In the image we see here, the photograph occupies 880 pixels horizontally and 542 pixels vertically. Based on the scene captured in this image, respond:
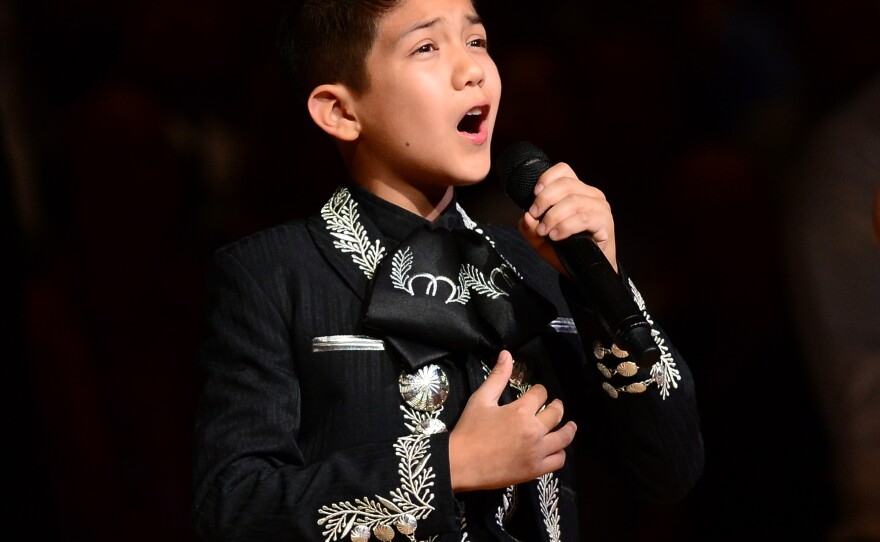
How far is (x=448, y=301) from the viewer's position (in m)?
1.11

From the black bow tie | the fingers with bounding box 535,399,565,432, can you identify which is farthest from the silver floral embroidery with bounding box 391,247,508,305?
the fingers with bounding box 535,399,565,432

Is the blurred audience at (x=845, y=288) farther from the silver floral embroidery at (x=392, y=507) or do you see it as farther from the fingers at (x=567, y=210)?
the silver floral embroidery at (x=392, y=507)

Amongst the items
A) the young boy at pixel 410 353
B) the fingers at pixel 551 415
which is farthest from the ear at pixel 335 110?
the fingers at pixel 551 415

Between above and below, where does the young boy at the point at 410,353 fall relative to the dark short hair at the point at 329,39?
below

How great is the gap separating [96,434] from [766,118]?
1.28m

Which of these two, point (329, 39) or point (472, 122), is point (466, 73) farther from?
point (329, 39)

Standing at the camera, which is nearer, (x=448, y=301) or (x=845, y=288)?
(x=448, y=301)

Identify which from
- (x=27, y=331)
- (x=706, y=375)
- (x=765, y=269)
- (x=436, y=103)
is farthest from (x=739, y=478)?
(x=27, y=331)

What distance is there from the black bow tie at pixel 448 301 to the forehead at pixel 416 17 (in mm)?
178

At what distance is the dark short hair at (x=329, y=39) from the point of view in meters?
1.17

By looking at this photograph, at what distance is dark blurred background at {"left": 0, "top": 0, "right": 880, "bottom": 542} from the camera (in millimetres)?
1821

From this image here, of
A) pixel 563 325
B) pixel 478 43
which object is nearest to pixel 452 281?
pixel 563 325

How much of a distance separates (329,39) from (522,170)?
0.24m

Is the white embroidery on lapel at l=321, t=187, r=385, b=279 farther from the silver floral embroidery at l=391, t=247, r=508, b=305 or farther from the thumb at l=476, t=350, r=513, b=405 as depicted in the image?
the thumb at l=476, t=350, r=513, b=405
